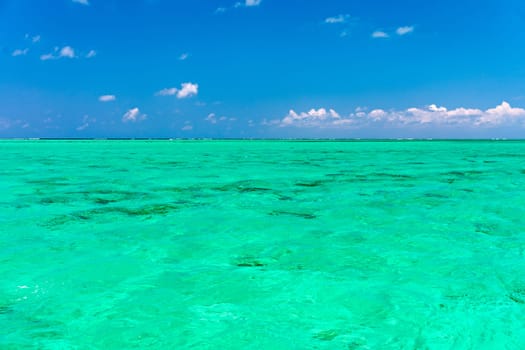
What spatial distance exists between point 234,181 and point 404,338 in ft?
35.9

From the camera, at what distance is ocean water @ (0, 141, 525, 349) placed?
3305 mm

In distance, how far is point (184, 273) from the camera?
4.68 metres

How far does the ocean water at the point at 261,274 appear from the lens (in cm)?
330

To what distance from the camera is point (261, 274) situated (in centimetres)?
468

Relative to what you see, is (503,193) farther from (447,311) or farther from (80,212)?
(80,212)

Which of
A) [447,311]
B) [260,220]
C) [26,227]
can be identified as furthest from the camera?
[260,220]

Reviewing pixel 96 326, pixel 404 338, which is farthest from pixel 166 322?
pixel 404 338

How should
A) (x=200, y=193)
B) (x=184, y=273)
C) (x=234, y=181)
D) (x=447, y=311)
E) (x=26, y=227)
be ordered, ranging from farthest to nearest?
(x=234, y=181)
(x=200, y=193)
(x=26, y=227)
(x=184, y=273)
(x=447, y=311)

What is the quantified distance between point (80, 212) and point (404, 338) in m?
6.89

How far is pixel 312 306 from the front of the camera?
3.82m

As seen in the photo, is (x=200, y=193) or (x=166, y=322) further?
(x=200, y=193)

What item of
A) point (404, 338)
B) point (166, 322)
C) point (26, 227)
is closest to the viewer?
point (404, 338)

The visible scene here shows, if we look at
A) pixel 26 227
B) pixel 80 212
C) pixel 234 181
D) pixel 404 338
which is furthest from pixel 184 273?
pixel 234 181

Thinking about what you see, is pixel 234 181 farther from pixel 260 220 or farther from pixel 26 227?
pixel 26 227
